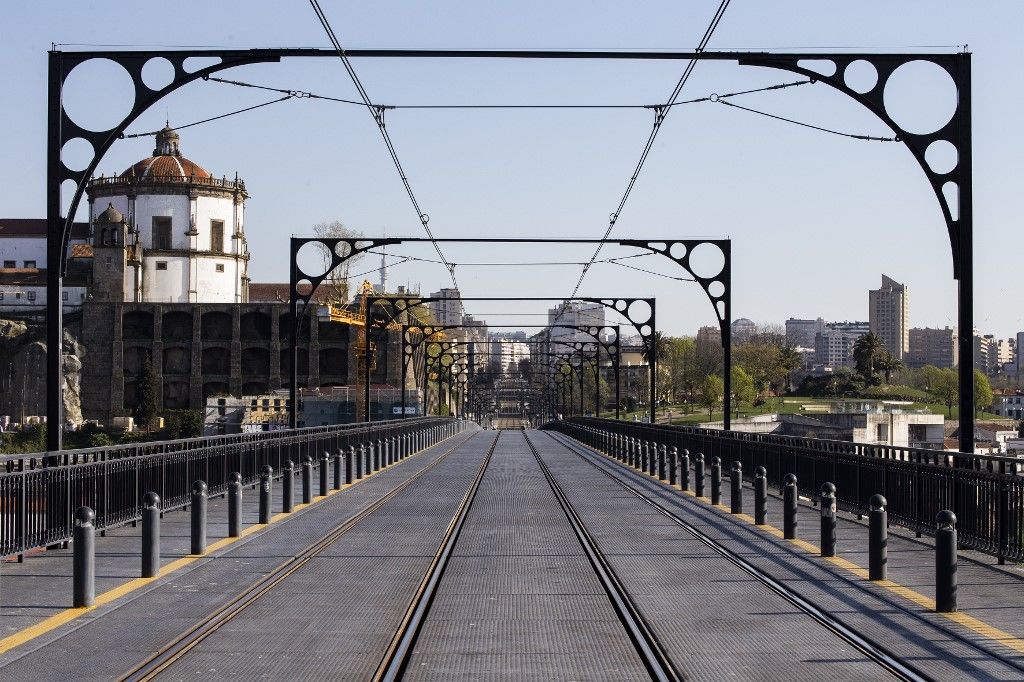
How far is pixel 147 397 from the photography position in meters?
134

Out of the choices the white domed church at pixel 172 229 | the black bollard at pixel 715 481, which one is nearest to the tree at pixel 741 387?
the white domed church at pixel 172 229

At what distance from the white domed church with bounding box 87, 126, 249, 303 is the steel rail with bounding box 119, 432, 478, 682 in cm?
12949

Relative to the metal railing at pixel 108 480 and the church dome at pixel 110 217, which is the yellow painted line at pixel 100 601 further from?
the church dome at pixel 110 217

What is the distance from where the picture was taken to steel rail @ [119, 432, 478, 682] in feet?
33.9

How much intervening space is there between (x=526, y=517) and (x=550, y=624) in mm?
12045

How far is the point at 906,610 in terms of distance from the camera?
519 inches

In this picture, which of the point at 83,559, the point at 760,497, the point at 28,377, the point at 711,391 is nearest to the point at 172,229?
the point at 28,377

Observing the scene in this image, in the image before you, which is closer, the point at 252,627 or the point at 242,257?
the point at 252,627

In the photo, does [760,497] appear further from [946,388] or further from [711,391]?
[946,388]

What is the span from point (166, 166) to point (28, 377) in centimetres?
3010

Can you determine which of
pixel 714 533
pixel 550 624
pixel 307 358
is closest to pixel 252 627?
pixel 550 624

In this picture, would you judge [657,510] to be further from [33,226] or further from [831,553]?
[33,226]

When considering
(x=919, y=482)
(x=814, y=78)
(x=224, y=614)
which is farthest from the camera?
(x=814, y=78)

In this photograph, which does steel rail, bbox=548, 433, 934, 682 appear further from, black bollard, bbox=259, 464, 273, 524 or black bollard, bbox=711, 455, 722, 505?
black bollard, bbox=259, 464, 273, 524
